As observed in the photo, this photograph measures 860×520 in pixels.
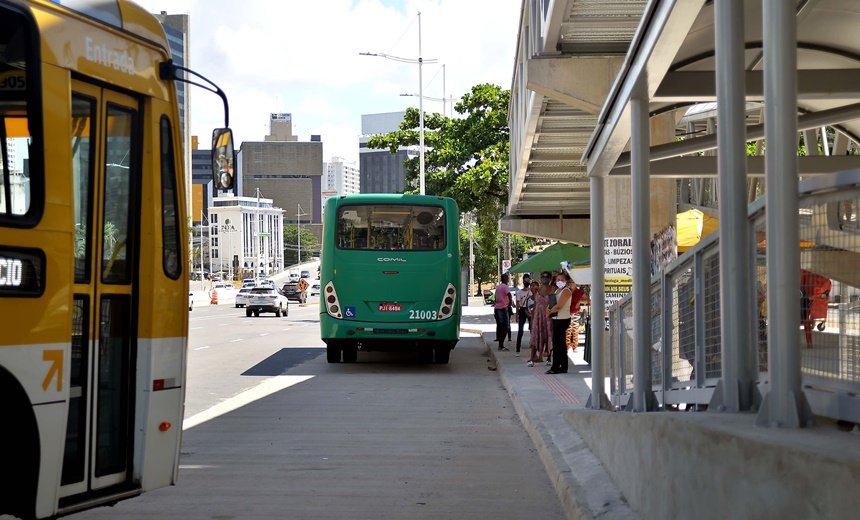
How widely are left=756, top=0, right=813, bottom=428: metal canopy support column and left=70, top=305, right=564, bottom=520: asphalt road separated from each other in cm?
367

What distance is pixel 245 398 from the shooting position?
653 inches

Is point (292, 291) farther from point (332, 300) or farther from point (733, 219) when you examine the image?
point (733, 219)

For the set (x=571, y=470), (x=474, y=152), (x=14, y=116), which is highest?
(x=474, y=152)

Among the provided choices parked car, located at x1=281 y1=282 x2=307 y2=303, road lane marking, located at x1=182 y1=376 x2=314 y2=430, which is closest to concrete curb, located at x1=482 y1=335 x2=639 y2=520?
road lane marking, located at x1=182 y1=376 x2=314 y2=430

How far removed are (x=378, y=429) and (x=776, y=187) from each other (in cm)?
888

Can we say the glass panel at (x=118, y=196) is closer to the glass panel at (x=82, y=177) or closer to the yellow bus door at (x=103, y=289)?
the yellow bus door at (x=103, y=289)

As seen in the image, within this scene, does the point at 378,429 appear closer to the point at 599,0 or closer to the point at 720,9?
the point at 599,0

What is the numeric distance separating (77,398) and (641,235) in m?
4.02

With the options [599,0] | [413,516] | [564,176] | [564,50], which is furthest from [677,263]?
[564,176]

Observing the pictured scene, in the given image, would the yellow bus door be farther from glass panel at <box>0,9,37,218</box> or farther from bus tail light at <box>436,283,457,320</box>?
bus tail light at <box>436,283,457,320</box>

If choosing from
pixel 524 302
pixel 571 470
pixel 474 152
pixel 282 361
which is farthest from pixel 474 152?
pixel 571 470

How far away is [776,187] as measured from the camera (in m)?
5.02

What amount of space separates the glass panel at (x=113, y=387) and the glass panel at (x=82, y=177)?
30 centimetres

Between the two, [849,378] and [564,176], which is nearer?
[849,378]
